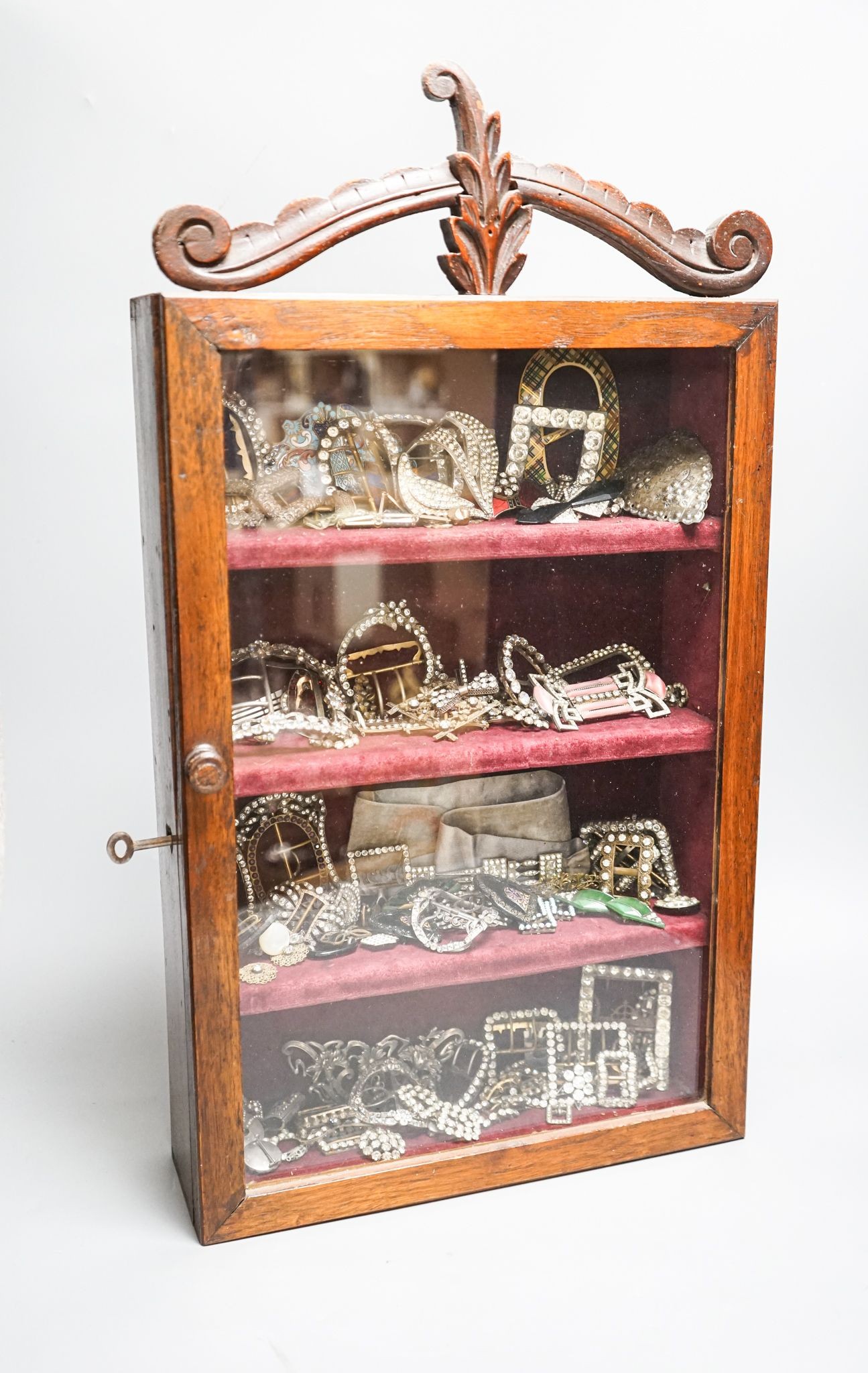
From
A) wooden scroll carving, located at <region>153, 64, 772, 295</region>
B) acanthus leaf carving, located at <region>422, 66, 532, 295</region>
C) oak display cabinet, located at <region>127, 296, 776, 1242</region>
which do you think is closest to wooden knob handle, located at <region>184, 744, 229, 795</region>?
oak display cabinet, located at <region>127, 296, 776, 1242</region>

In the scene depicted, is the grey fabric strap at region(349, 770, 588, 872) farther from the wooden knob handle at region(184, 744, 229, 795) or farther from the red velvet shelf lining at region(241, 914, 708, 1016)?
the wooden knob handle at region(184, 744, 229, 795)

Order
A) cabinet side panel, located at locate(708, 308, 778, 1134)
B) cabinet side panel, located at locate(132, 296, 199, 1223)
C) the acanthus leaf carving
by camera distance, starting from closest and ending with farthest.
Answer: cabinet side panel, located at locate(132, 296, 199, 1223) < the acanthus leaf carving < cabinet side panel, located at locate(708, 308, 778, 1134)

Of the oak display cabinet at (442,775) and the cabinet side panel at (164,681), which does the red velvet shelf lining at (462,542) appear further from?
the cabinet side panel at (164,681)

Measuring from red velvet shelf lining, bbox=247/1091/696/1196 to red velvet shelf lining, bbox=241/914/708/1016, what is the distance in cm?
23

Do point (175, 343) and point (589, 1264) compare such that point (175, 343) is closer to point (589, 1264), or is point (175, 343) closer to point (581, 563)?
point (581, 563)

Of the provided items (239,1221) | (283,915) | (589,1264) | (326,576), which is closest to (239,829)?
(283,915)

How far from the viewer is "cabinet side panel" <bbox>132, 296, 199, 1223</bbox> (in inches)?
78.3

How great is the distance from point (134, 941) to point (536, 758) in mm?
1136

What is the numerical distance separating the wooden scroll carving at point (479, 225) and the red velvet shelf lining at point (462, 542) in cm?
34

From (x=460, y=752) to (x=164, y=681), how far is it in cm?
45

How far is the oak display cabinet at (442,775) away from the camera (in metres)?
2.05

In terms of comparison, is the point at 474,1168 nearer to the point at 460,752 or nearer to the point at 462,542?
the point at 460,752

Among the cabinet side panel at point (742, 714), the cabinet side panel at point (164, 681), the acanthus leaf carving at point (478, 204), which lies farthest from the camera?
the cabinet side panel at point (742, 714)

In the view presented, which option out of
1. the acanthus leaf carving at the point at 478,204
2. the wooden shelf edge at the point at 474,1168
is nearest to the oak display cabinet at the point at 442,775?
the wooden shelf edge at the point at 474,1168
